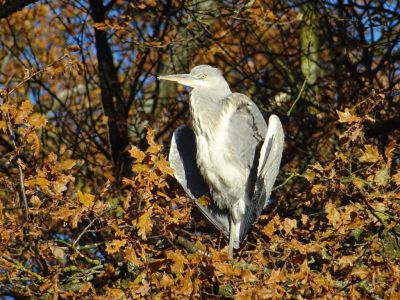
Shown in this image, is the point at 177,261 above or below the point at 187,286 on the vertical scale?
above

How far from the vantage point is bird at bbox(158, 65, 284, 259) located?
463cm

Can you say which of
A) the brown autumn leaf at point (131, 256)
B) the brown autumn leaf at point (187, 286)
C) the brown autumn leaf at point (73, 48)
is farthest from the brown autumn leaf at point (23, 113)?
the brown autumn leaf at point (187, 286)

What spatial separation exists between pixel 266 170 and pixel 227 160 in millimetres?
411

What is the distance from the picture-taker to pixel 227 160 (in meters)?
4.77

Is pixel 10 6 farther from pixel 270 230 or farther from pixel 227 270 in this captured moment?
pixel 227 270

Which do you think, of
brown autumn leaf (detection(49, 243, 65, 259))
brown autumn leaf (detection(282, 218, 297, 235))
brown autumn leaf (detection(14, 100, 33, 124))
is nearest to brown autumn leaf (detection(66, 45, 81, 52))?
brown autumn leaf (detection(14, 100, 33, 124))

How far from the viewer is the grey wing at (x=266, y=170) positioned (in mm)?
4426

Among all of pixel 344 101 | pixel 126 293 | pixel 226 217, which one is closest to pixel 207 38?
pixel 344 101

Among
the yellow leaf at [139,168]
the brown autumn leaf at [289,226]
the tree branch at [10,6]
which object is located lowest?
the brown autumn leaf at [289,226]

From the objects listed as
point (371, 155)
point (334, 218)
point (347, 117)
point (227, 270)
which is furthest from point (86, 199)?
point (371, 155)

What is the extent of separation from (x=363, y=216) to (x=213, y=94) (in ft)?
6.90

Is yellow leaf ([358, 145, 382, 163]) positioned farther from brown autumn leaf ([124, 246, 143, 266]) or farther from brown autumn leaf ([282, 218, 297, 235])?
brown autumn leaf ([124, 246, 143, 266])

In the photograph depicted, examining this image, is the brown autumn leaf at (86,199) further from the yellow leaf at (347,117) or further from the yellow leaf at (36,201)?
Result: the yellow leaf at (347,117)

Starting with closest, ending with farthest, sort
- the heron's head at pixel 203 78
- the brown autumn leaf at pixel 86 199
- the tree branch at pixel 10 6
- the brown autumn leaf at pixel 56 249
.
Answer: the brown autumn leaf at pixel 86 199
the brown autumn leaf at pixel 56 249
the tree branch at pixel 10 6
the heron's head at pixel 203 78
